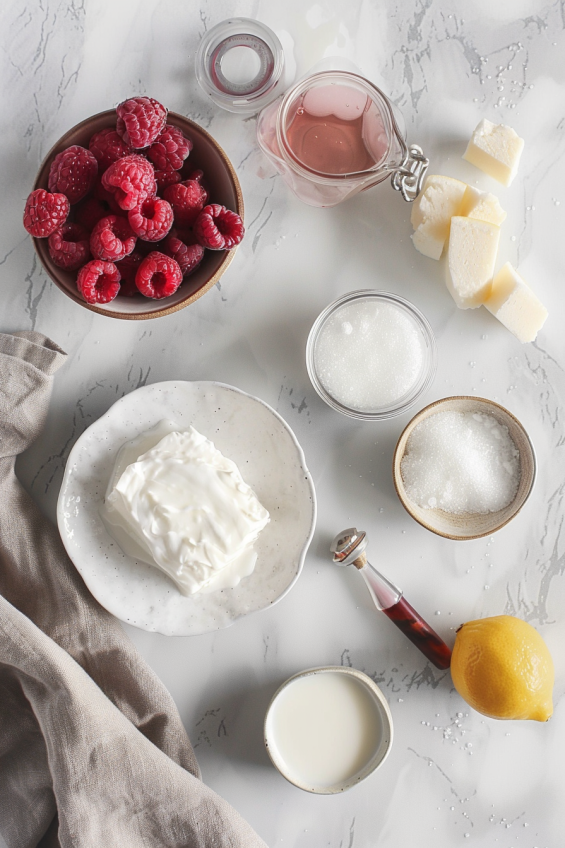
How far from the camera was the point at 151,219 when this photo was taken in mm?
825

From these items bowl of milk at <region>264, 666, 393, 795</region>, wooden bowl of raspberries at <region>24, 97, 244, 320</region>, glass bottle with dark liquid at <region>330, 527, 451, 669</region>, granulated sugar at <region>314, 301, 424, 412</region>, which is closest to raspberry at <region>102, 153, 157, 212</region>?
wooden bowl of raspberries at <region>24, 97, 244, 320</region>

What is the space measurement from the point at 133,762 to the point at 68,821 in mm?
113

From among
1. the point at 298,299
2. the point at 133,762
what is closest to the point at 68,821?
the point at 133,762

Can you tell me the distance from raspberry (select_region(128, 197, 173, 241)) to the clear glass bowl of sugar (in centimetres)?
29

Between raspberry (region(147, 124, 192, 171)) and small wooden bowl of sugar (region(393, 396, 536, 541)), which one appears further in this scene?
small wooden bowl of sugar (region(393, 396, 536, 541))

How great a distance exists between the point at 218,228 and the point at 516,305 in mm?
496

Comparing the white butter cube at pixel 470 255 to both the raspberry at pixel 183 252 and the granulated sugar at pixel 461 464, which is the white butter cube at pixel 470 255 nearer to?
the granulated sugar at pixel 461 464

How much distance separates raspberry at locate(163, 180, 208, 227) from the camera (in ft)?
2.81

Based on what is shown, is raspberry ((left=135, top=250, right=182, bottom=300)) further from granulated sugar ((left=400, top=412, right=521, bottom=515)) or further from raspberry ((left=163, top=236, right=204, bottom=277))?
granulated sugar ((left=400, top=412, right=521, bottom=515))

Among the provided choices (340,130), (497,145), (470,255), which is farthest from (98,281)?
(497,145)

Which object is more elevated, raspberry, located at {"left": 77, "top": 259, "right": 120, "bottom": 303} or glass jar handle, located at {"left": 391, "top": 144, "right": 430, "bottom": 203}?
glass jar handle, located at {"left": 391, "top": 144, "right": 430, "bottom": 203}

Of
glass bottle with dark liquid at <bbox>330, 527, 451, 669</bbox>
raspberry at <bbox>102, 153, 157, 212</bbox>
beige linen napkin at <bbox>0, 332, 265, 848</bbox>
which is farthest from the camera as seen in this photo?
glass bottle with dark liquid at <bbox>330, 527, 451, 669</bbox>

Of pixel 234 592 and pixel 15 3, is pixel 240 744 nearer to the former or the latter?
pixel 234 592

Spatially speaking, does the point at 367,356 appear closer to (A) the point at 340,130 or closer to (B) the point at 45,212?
(A) the point at 340,130
